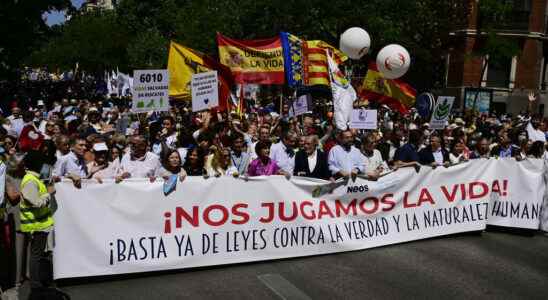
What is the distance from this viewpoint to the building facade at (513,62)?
37.3m

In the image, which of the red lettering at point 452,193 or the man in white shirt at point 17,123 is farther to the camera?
the man in white shirt at point 17,123

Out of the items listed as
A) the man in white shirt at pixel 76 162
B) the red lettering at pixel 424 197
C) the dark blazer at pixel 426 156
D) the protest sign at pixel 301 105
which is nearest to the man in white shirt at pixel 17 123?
the man in white shirt at pixel 76 162

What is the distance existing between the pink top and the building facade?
3107 centimetres

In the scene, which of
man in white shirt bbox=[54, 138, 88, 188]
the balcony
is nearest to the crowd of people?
man in white shirt bbox=[54, 138, 88, 188]

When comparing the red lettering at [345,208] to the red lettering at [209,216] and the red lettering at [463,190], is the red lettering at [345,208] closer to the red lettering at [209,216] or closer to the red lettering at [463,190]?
the red lettering at [209,216]

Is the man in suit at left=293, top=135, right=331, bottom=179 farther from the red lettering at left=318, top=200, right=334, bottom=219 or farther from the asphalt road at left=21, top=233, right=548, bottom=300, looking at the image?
the asphalt road at left=21, top=233, right=548, bottom=300

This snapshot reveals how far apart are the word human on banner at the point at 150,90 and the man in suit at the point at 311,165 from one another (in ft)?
10.7

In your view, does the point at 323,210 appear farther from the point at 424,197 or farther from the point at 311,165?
the point at 424,197

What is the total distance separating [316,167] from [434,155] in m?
2.15

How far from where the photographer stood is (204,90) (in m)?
10.5

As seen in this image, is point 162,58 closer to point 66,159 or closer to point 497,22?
point 497,22

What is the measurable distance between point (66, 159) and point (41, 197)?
211 centimetres

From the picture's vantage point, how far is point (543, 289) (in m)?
6.54

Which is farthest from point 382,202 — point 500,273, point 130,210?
point 130,210
